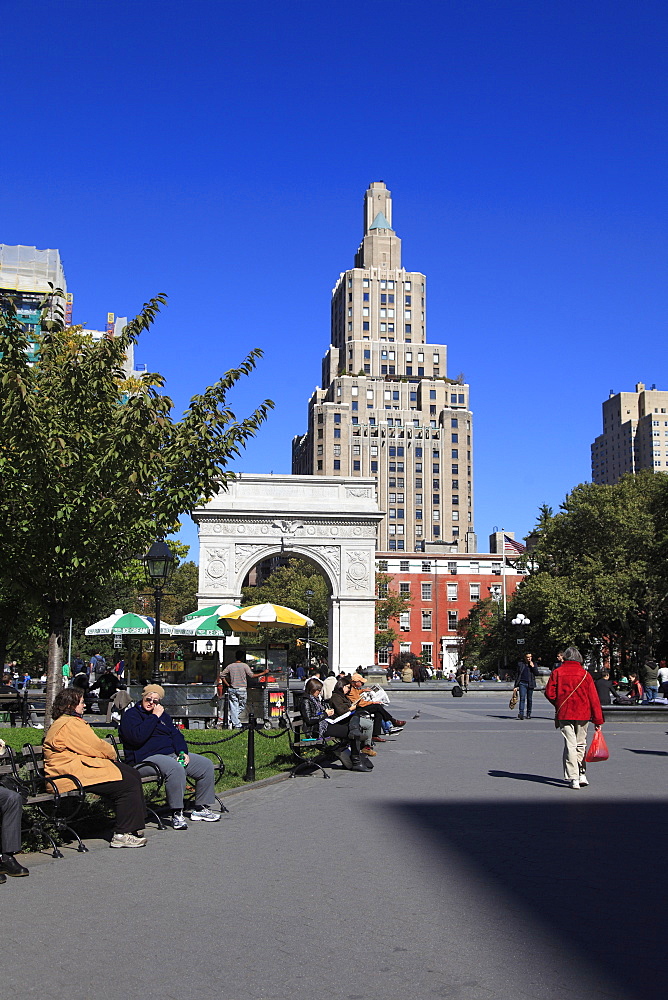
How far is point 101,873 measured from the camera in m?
7.27

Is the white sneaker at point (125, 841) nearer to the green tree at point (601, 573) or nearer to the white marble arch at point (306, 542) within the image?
the white marble arch at point (306, 542)

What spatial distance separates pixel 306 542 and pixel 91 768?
132ft

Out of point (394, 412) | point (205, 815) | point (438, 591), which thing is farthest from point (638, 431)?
point (205, 815)

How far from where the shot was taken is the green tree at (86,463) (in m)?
12.0

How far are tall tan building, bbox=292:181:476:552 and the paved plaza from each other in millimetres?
105053

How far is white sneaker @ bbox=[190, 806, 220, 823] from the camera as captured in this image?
9570 mm

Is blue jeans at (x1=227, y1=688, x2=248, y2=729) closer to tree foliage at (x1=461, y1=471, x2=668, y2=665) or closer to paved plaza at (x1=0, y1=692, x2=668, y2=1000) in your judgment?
paved plaza at (x1=0, y1=692, x2=668, y2=1000)

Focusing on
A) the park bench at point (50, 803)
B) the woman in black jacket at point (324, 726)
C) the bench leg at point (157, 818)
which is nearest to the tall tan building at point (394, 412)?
the woman in black jacket at point (324, 726)

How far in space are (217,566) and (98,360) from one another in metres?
35.2

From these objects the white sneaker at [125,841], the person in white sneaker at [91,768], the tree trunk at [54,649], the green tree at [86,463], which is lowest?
the white sneaker at [125,841]

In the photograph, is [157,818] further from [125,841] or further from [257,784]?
[257,784]

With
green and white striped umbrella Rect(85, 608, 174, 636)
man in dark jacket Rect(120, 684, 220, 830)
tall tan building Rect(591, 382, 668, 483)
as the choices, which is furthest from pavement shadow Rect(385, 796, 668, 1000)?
tall tan building Rect(591, 382, 668, 483)

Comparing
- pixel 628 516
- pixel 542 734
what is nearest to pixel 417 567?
pixel 628 516

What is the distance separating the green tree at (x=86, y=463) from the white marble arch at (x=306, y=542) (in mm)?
33797
